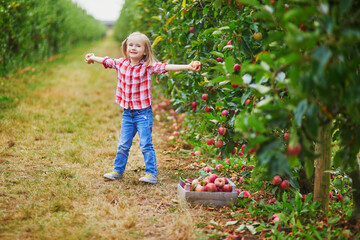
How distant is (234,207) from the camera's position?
8.61ft

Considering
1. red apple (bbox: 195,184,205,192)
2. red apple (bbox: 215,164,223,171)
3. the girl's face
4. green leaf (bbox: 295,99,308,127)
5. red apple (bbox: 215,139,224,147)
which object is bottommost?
red apple (bbox: 195,184,205,192)

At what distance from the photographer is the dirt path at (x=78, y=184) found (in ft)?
7.43

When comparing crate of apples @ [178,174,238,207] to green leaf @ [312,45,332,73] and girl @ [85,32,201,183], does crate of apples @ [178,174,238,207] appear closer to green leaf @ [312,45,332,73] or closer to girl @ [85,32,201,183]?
girl @ [85,32,201,183]

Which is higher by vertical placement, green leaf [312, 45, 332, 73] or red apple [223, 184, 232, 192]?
green leaf [312, 45, 332, 73]

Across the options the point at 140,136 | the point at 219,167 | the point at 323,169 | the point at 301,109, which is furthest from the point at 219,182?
the point at 301,109

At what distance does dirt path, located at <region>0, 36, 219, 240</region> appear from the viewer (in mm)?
2266

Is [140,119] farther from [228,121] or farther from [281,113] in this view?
[281,113]

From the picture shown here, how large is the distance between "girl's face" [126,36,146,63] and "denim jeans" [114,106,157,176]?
51 centimetres

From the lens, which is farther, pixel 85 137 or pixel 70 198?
pixel 85 137

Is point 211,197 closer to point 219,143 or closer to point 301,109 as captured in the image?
point 219,143

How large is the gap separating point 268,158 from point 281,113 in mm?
205

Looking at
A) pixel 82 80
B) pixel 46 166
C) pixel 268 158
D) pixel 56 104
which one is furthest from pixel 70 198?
pixel 82 80

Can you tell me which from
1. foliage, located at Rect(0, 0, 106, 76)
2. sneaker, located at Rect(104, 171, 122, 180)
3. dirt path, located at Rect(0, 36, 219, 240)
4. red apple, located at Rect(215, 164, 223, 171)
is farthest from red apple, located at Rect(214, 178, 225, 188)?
foliage, located at Rect(0, 0, 106, 76)

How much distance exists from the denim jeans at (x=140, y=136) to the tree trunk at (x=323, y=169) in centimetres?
147
